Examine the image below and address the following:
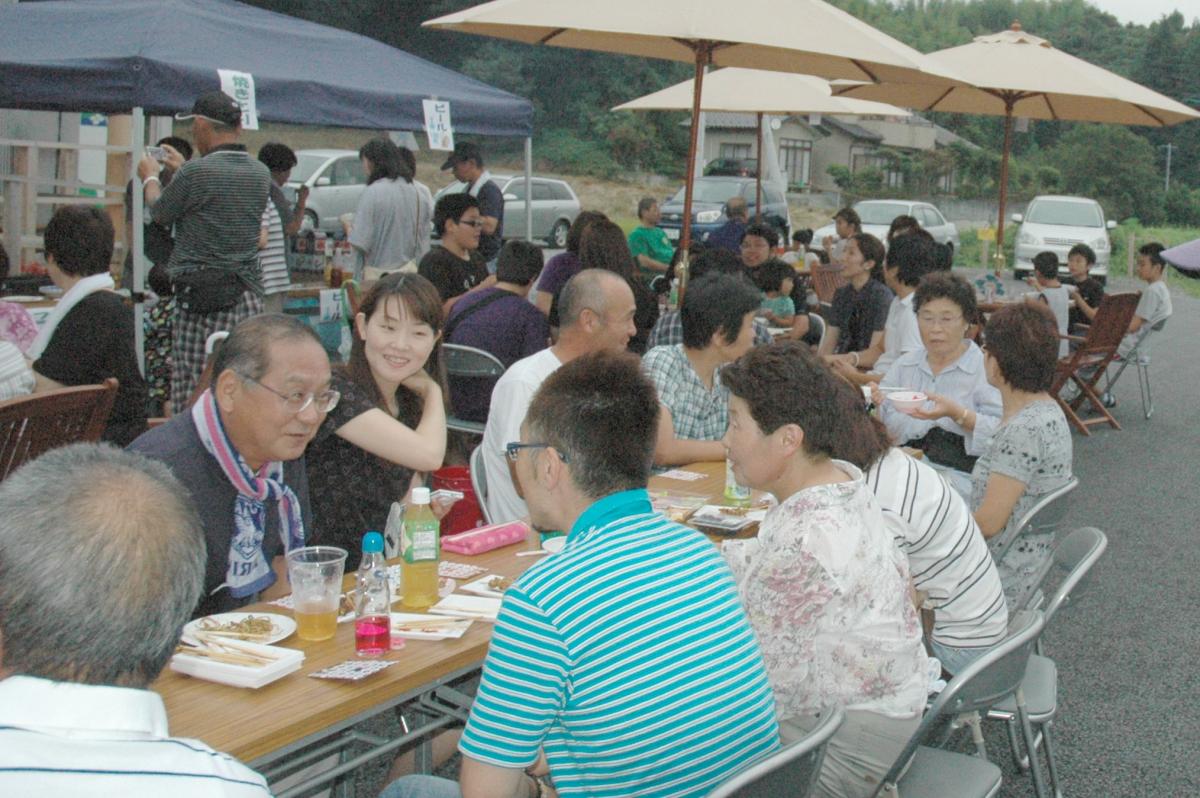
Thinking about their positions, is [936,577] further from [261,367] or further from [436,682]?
[261,367]

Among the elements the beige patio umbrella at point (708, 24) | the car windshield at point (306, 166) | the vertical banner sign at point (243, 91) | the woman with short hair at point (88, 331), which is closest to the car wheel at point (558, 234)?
the car windshield at point (306, 166)

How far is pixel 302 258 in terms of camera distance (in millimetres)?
8375

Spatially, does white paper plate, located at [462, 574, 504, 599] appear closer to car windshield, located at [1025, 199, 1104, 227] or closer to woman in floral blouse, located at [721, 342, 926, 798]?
woman in floral blouse, located at [721, 342, 926, 798]

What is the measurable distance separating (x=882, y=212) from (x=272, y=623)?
21971 mm

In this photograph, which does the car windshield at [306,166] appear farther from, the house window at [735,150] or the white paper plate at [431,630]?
the house window at [735,150]

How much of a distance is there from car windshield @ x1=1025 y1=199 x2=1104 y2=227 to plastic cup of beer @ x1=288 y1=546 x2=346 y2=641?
2408 centimetres

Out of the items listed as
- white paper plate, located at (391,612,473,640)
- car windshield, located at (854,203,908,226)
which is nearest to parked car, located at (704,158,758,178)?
car windshield, located at (854,203,908,226)

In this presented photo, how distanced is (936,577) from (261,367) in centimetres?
166

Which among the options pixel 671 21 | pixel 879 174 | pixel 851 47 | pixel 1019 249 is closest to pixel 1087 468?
pixel 851 47

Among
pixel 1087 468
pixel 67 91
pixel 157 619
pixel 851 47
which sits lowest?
pixel 1087 468

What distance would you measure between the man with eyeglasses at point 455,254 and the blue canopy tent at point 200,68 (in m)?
0.62

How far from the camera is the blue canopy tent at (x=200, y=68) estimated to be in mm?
5773

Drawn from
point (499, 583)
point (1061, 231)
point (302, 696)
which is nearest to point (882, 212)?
point (1061, 231)

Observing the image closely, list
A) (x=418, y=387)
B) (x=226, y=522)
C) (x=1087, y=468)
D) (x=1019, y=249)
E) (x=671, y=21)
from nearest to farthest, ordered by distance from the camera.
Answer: (x=226, y=522) < (x=418, y=387) < (x=671, y=21) < (x=1087, y=468) < (x=1019, y=249)
